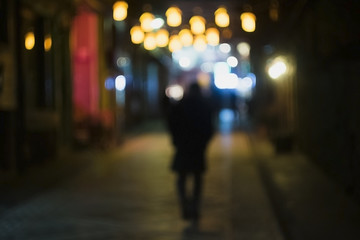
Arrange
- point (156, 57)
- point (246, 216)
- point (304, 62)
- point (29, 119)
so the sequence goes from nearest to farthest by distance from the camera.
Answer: point (246, 216)
point (29, 119)
point (304, 62)
point (156, 57)

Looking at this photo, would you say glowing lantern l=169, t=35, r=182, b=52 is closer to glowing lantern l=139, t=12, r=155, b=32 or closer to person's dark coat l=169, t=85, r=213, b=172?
glowing lantern l=139, t=12, r=155, b=32

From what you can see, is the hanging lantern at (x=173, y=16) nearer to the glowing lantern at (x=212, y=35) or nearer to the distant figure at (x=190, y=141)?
the glowing lantern at (x=212, y=35)

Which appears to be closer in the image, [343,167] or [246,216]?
[246,216]

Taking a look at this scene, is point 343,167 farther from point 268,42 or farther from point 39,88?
point 268,42

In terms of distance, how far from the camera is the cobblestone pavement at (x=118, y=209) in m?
9.76

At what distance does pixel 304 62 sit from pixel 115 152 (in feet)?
23.4

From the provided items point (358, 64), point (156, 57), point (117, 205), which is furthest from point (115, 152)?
point (156, 57)

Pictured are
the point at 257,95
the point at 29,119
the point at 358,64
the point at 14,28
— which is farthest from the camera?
the point at 257,95

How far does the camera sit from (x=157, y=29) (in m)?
28.4

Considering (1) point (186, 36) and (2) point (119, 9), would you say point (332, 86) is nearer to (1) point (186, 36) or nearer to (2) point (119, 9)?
(2) point (119, 9)

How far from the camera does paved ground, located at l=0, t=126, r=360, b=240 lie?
31.5ft

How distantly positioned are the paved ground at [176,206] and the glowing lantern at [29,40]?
10.6 ft

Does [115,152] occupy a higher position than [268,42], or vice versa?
[268,42]

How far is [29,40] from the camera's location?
17.1 metres
